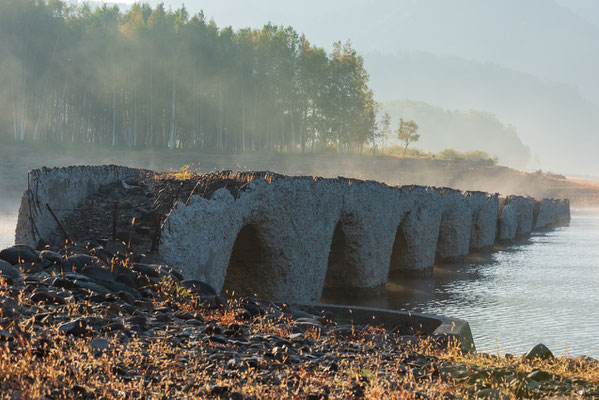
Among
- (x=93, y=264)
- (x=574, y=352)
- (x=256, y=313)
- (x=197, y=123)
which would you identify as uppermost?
(x=197, y=123)

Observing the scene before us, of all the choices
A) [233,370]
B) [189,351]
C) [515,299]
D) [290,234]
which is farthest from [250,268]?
[515,299]

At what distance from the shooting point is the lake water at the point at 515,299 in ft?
34.7

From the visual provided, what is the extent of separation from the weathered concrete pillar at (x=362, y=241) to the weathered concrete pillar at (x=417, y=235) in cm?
212

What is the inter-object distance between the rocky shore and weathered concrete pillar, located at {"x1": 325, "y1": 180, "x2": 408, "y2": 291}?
5.70m

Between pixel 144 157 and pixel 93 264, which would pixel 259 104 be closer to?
pixel 144 157

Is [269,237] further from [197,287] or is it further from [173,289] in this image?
[173,289]

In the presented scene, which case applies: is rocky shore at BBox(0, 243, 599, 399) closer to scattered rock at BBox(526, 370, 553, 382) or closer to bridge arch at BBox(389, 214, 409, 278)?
scattered rock at BBox(526, 370, 553, 382)

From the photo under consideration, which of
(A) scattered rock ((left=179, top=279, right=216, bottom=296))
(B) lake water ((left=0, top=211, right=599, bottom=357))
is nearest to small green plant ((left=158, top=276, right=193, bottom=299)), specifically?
(A) scattered rock ((left=179, top=279, right=216, bottom=296))

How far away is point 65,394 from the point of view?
3924 mm

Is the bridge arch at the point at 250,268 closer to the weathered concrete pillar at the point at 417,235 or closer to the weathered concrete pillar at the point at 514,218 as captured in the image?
the weathered concrete pillar at the point at 417,235

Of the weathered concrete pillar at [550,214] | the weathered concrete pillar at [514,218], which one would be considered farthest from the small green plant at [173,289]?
the weathered concrete pillar at [550,214]

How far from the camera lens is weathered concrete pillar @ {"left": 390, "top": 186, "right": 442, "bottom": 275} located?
1642cm

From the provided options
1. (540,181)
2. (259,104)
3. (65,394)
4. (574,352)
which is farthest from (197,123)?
(65,394)

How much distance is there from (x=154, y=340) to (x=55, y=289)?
1.42 m
